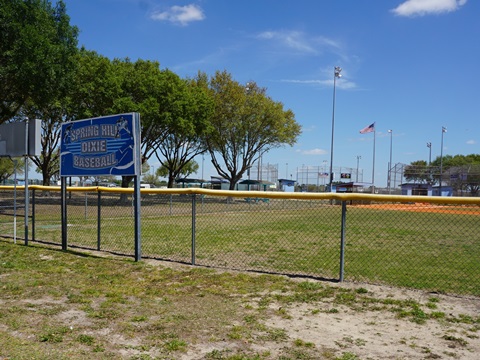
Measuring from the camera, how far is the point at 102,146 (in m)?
9.41

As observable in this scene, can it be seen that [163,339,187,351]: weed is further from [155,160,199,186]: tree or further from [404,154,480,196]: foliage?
[155,160,199,186]: tree

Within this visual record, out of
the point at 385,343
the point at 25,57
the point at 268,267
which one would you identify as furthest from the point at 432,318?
the point at 25,57

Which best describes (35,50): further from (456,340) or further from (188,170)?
(188,170)

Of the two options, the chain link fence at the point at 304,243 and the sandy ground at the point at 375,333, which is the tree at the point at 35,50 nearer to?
the chain link fence at the point at 304,243

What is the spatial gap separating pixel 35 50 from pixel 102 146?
40.7ft

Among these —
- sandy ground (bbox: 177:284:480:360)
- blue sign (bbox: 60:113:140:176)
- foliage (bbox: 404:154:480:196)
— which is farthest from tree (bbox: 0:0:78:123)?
foliage (bbox: 404:154:480:196)

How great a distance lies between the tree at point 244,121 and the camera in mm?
41656

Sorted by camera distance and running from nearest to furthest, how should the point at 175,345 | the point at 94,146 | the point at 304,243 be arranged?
the point at 175,345 → the point at 94,146 → the point at 304,243

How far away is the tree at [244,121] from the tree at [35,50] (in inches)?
797

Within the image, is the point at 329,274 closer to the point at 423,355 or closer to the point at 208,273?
the point at 208,273

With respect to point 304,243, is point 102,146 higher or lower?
higher

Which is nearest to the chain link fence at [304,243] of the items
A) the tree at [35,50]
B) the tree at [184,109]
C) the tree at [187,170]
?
the tree at [35,50]

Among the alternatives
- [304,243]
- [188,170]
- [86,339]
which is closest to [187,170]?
[188,170]

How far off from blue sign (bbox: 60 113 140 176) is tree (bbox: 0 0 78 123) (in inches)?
423
